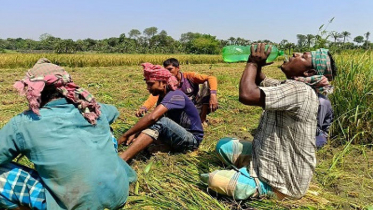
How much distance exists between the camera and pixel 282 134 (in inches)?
79.4

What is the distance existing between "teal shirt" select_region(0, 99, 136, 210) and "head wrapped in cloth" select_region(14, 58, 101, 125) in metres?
0.05

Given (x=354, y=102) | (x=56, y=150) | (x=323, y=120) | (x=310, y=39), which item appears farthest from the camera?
(x=310, y=39)

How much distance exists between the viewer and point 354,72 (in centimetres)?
356

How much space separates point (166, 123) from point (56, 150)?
50.3 inches

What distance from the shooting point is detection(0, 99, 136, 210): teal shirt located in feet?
5.36

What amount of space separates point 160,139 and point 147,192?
0.72 meters

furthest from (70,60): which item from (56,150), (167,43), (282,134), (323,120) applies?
(167,43)

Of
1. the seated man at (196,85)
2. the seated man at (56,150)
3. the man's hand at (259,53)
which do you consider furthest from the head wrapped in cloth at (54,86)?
the seated man at (196,85)

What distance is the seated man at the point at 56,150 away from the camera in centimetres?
164

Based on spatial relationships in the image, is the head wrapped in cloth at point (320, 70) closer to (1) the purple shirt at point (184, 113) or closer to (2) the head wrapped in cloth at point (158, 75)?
(1) the purple shirt at point (184, 113)

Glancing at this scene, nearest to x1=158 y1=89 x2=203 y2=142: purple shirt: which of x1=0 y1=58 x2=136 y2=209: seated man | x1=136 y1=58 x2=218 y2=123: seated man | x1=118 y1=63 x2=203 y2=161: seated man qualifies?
x1=118 y1=63 x2=203 y2=161: seated man

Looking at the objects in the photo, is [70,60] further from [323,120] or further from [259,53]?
[259,53]

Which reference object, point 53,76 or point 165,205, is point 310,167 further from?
point 53,76

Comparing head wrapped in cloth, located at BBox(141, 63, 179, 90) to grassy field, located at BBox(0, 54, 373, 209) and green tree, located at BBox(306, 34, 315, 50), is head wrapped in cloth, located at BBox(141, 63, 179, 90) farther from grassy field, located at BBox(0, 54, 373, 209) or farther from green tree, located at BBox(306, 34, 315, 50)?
green tree, located at BBox(306, 34, 315, 50)
